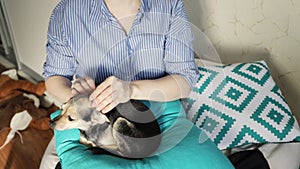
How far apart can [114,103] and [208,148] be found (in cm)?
24

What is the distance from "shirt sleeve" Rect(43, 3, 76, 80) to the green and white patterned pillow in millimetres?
364

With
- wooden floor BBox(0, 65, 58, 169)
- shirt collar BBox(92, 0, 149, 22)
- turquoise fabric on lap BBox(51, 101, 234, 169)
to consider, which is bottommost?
wooden floor BBox(0, 65, 58, 169)

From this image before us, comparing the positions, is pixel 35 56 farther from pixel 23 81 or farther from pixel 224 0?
pixel 224 0

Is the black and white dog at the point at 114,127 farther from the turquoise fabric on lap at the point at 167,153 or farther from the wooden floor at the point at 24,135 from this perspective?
the wooden floor at the point at 24,135

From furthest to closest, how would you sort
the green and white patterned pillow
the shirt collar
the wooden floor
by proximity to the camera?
the wooden floor → the green and white patterned pillow → the shirt collar

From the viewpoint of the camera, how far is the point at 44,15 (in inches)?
64.0

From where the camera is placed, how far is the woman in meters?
0.91

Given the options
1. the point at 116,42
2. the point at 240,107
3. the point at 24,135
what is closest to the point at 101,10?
the point at 116,42

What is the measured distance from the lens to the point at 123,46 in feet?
3.05

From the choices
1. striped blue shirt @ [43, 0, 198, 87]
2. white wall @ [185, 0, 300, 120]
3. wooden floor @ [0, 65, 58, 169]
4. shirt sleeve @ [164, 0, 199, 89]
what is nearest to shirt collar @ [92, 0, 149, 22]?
striped blue shirt @ [43, 0, 198, 87]

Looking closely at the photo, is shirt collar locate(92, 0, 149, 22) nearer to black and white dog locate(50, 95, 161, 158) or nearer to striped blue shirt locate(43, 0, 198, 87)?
striped blue shirt locate(43, 0, 198, 87)

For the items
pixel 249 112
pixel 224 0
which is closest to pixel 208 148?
pixel 249 112

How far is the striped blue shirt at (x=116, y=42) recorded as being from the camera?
911mm

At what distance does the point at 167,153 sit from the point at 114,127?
0.43ft
